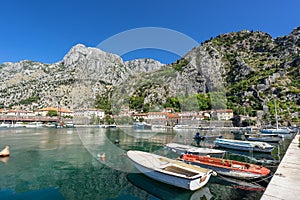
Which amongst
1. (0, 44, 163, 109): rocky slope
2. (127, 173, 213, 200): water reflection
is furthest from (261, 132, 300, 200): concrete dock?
(0, 44, 163, 109): rocky slope

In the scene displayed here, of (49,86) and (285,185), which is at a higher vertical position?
(49,86)

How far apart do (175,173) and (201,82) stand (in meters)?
100

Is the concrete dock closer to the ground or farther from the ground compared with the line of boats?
farther from the ground

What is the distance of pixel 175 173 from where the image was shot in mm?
9633

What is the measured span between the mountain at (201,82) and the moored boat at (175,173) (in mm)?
17653

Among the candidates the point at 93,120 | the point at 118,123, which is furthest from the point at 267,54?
the point at 93,120

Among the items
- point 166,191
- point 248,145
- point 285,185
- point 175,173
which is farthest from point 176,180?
point 248,145

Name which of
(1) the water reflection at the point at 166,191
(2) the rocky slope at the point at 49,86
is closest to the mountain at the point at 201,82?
(2) the rocky slope at the point at 49,86

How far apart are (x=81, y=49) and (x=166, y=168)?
6983 inches

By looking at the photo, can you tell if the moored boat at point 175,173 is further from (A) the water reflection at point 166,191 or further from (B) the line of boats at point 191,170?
(A) the water reflection at point 166,191

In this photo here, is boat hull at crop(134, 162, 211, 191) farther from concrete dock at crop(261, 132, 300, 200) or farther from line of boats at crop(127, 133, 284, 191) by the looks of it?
concrete dock at crop(261, 132, 300, 200)

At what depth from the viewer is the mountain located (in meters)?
56.9

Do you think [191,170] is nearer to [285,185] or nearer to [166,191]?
[166,191]

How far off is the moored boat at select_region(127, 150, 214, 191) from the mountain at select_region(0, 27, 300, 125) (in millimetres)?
17653
